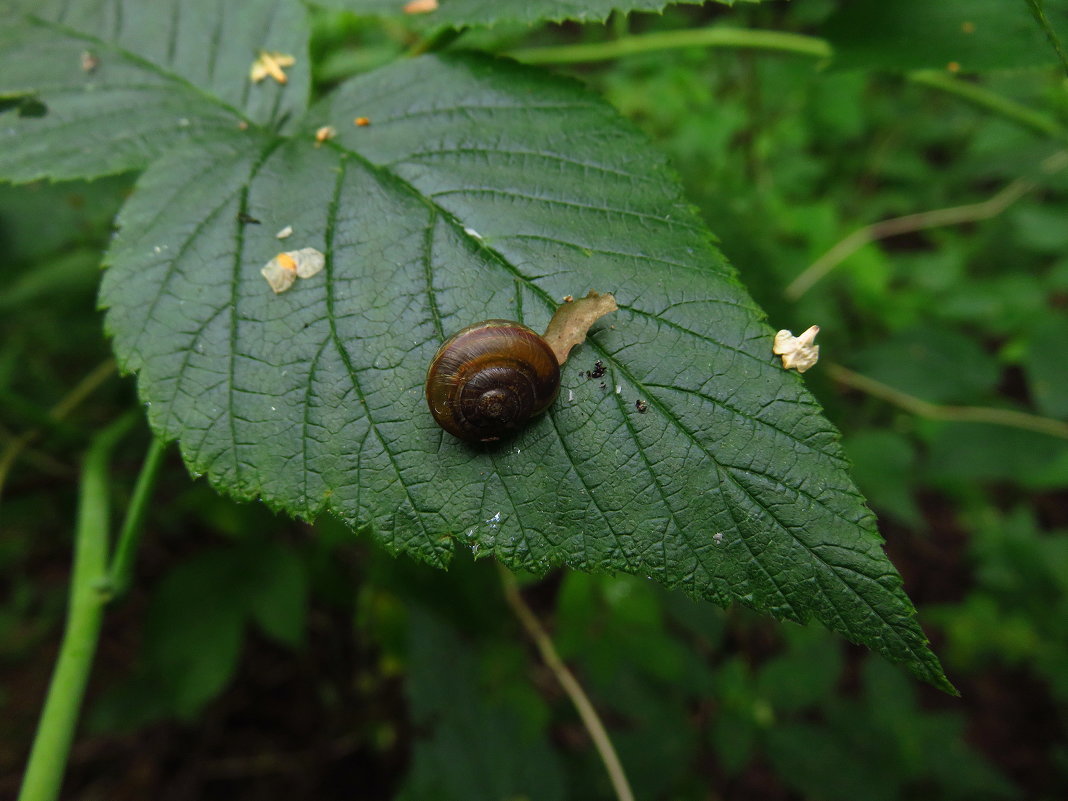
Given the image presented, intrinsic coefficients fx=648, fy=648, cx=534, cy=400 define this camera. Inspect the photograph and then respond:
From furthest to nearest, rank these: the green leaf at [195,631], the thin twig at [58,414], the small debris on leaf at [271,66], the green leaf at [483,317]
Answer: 1. the green leaf at [195,631]
2. the thin twig at [58,414]
3. the small debris on leaf at [271,66]
4. the green leaf at [483,317]

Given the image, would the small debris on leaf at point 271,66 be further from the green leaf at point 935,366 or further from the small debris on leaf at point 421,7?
the green leaf at point 935,366

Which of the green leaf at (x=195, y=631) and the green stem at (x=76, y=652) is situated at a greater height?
the green stem at (x=76, y=652)

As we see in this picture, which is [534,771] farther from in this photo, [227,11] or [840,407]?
[227,11]

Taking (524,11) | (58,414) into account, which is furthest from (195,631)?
(524,11)

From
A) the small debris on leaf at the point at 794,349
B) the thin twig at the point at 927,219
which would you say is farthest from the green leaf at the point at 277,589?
the thin twig at the point at 927,219

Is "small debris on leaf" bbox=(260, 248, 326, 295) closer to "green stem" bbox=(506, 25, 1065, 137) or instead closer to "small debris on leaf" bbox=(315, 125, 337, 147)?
"small debris on leaf" bbox=(315, 125, 337, 147)

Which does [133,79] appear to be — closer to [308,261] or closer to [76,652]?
[308,261]
